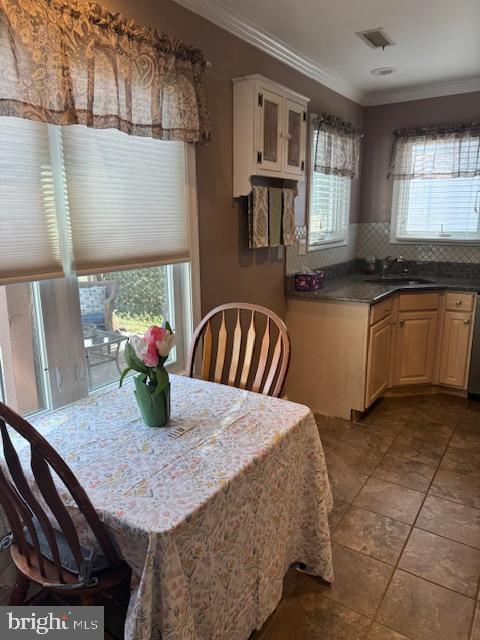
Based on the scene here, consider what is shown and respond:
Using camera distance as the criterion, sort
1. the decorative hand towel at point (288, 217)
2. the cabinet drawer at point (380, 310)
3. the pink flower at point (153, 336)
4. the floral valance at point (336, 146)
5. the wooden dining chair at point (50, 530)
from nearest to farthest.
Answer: the wooden dining chair at point (50, 530)
the pink flower at point (153, 336)
the decorative hand towel at point (288, 217)
the cabinet drawer at point (380, 310)
the floral valance at point (336, 146)

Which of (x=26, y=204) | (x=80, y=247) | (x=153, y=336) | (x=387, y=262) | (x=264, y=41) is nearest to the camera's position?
(x=153, y=336)

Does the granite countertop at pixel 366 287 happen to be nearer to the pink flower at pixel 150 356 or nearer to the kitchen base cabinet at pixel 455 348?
the kitchen base cabinet at pixel 455 348

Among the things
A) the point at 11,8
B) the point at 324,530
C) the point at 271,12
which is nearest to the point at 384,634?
the point at 324,530

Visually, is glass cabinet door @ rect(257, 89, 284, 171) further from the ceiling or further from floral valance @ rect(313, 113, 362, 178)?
floral valance @ rect(313, 113, 362, 178)

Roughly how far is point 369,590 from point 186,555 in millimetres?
1035

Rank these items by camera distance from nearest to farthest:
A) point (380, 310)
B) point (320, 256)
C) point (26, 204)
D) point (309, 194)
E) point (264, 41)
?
point (26, 204) → point (264, 41) → point (380, 310) → point (309, 194) → point (320, 256)

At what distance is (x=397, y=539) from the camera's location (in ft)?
6.59

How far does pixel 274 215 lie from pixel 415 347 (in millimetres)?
1629

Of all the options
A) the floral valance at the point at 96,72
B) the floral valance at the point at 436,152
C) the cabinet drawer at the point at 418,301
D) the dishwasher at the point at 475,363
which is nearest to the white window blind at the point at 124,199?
the floral valance at the point at 96,72

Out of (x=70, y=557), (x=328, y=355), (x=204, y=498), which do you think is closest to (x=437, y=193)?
(x=328, y=355)

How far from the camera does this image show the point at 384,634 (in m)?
1.54

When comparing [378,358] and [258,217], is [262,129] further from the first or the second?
[378,358]

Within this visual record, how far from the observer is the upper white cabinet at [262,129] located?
2414mm

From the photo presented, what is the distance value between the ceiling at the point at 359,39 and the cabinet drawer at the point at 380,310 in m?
1.66
